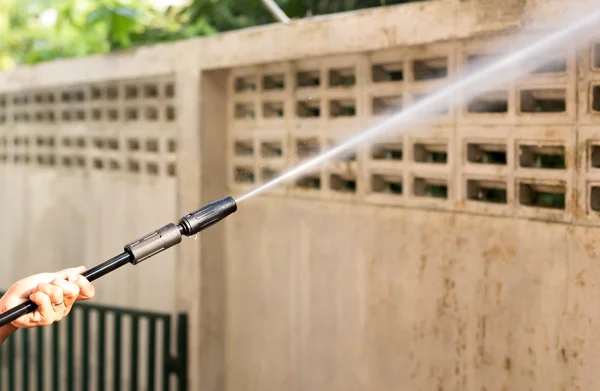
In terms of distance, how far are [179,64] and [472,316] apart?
2.47m

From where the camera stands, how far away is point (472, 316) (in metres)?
3.07

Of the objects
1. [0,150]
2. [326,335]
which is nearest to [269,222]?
[326,335]

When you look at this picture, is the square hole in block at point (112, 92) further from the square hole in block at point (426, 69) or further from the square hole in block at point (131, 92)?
the square hole in block at point (426, 69)

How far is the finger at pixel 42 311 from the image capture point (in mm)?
1949

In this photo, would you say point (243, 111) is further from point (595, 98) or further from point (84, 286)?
point (84, 286)

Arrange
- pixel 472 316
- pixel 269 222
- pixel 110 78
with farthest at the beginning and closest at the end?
pixel 110 78 → pixel 269 222 → pixel 472 316

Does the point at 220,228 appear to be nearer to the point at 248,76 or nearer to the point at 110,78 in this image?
the point at 248,76

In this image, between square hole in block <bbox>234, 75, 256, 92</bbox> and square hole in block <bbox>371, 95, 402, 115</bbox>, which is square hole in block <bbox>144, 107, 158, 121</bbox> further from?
square hole in block <bbox>371, 95, 402, 115</bbox>

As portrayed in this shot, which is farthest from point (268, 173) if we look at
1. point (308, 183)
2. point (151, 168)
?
point (151, 168)

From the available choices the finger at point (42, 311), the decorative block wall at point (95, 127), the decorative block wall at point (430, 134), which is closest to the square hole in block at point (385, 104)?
the decorative block wall at point (430, 134)

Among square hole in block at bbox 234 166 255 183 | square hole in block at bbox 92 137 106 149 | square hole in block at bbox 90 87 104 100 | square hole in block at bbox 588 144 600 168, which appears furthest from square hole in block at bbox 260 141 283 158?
square hole in block at bbox 588 144 600 168

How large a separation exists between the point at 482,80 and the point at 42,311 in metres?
1.96

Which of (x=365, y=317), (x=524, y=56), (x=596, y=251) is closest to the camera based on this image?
(x=596, y=251)

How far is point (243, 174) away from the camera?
4.43 meters
